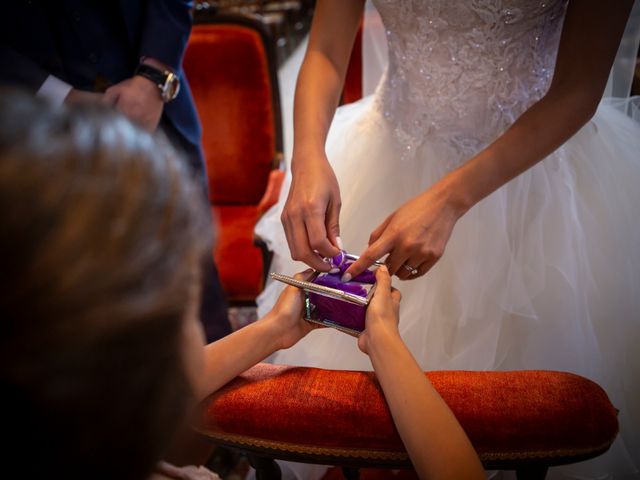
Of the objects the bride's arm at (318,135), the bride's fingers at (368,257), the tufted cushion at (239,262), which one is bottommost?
the tufted cushion at (239,262)

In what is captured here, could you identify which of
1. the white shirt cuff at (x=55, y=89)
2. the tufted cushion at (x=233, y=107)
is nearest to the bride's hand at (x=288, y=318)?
the white shirt cuff at (x=55, y=89)

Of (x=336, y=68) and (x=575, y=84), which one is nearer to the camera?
(x=575, y=84)

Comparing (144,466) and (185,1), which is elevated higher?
(185,1)

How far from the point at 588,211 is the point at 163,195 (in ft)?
3.37

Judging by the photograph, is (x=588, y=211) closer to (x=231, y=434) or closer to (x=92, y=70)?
(x=231, y=434)

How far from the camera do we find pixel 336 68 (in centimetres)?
121

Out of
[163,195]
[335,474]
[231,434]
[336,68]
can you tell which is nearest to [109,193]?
[163,195]

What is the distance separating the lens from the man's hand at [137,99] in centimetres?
125

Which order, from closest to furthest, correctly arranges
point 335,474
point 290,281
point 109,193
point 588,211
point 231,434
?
point 109,193, point 231,434, point 290,281, point 335,474, point 588,211

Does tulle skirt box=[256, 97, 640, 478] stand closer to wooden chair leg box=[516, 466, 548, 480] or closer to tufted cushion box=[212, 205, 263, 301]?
wooden chair leg box=[516, 466, 548, 480]

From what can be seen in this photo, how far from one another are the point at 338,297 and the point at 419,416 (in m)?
0.23

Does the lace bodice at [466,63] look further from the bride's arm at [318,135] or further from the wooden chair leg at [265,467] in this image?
the wooden chair leg at [265,467]

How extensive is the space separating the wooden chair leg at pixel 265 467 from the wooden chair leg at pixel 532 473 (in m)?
0.37

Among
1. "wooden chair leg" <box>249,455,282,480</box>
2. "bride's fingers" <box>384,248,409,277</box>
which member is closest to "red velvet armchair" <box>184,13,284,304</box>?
"bride's fingers" <box>384,248,409,277</box>
